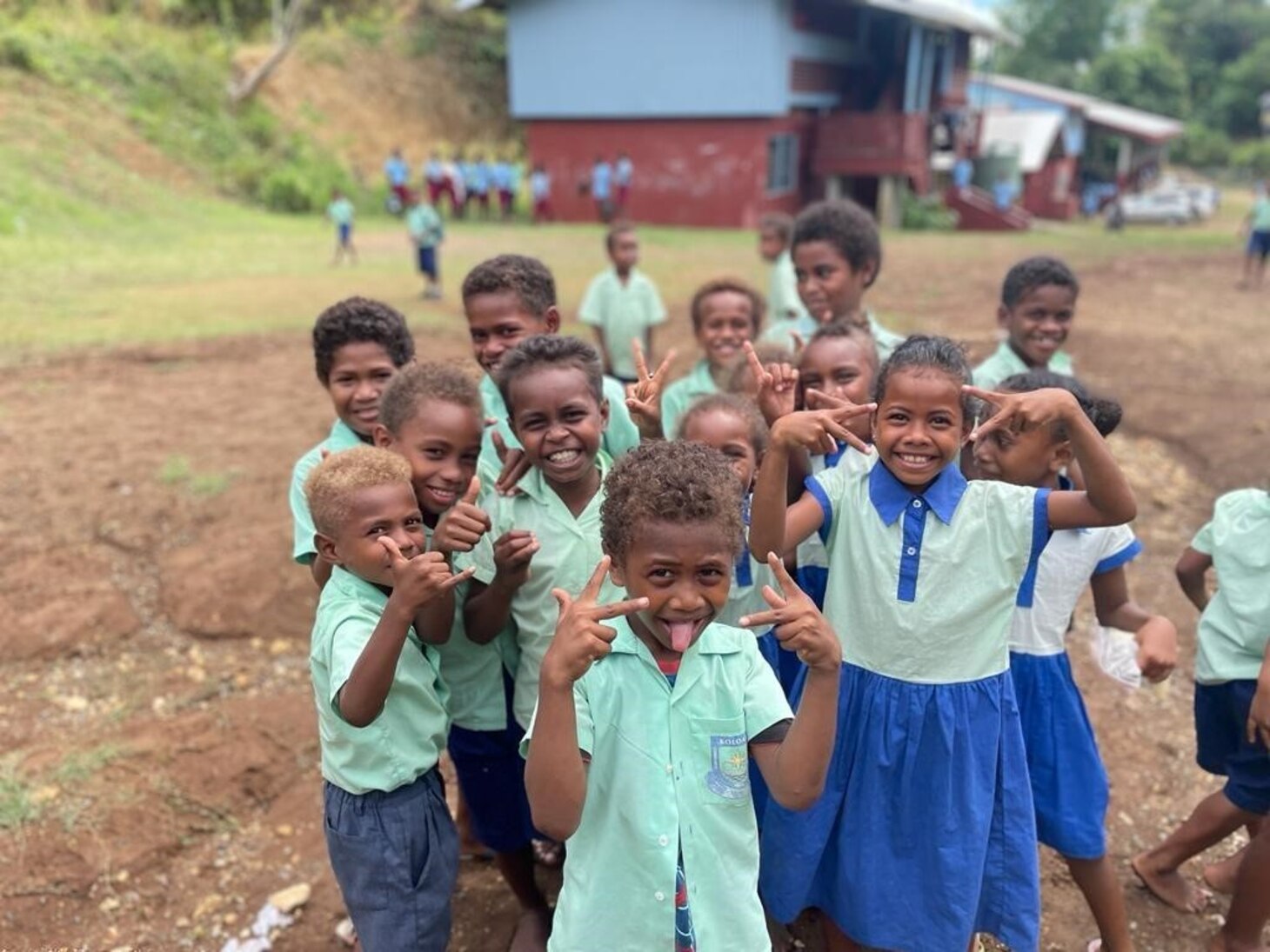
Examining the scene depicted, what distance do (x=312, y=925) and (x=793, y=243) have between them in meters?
2.68

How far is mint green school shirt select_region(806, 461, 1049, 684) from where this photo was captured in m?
1.90

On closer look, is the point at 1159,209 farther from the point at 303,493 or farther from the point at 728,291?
the point at 303,493

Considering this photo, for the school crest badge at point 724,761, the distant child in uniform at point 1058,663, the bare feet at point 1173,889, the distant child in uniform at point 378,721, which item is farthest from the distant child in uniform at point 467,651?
the bare feet at point 1173,889

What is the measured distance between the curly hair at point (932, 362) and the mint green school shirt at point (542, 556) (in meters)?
0.67

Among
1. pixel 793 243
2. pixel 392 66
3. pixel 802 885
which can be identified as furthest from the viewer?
pixel 392 66

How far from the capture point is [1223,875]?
2.60 m

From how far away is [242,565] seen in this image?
171 inches

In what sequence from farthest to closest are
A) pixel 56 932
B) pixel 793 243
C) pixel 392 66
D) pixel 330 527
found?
pixel 392 66 < pixel 793 243 < pixel 56 932 < pixel 330 527

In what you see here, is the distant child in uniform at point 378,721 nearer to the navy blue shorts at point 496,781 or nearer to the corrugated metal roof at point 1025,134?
the navy blue shorts at point 496,781

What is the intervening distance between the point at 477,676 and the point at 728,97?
63.0 feet

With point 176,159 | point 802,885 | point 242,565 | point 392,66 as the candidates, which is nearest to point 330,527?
point 802,885

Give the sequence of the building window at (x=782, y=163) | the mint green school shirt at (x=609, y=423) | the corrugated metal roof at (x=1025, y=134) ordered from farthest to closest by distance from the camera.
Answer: the corrugated metal roof at (x=1025, y=134)
the building window at (x=782, y=163)
the mint green school shirt at (x=609, y=423)

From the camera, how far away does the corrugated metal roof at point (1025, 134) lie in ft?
86.3

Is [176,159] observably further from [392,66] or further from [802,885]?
[802,885]
